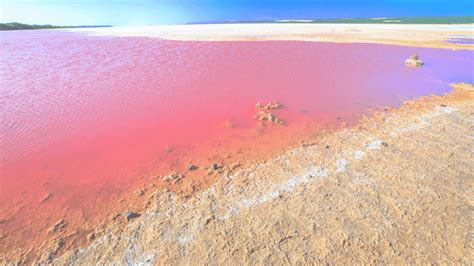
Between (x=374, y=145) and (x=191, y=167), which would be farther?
(x=374, y=145)

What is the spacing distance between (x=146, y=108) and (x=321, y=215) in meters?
7.86

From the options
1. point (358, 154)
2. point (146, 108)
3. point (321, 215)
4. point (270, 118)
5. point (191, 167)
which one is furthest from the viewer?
point (146, 108)

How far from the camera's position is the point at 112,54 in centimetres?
2209

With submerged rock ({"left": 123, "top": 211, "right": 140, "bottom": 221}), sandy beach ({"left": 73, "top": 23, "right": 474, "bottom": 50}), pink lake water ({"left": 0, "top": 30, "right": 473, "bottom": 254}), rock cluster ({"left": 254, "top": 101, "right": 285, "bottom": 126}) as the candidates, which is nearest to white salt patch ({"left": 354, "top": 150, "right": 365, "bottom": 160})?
pink lake water ({"left": 0, "top": 30, "right": 473, "bottom": 254})

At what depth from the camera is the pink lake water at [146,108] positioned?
6.06m

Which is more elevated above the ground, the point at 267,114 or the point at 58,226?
the point at 267,114

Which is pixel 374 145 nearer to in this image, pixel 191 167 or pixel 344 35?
pixel 191 167

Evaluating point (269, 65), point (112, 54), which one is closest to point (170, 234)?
point (269, 65)

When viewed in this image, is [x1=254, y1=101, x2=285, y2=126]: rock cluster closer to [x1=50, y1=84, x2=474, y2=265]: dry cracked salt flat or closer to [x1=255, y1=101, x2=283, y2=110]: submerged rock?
[x1=255, y1=101, x2=283, y2=110]: submerged rock

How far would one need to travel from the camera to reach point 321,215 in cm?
479

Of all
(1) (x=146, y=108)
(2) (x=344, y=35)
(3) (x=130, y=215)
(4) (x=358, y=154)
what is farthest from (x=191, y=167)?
(2) (x=344, y=35)

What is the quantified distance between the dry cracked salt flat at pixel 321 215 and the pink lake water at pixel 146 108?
1341mm

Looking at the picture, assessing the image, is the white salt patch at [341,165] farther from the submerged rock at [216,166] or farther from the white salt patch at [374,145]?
the submerged rock at [216,166]

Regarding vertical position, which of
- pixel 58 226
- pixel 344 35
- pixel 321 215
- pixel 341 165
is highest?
pixel 344 35
